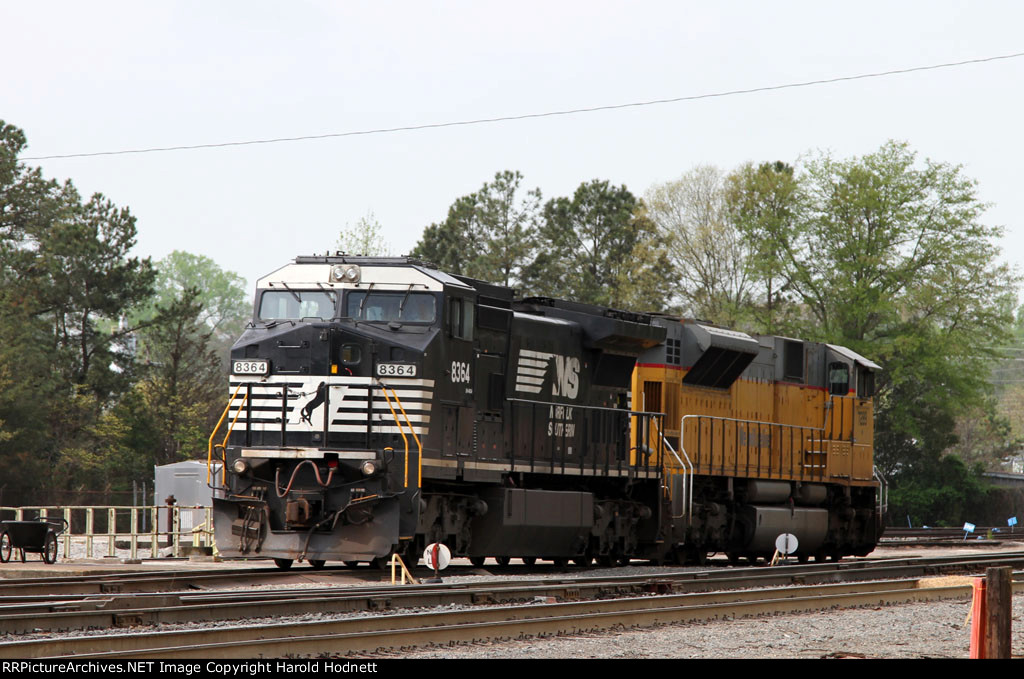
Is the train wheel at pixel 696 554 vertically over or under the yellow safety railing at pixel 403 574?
under

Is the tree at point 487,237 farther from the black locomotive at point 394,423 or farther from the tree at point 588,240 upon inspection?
the black locomotive at point 394,423

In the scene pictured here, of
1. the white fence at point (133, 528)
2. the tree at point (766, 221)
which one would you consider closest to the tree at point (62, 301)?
the white fence at point (133, 528)

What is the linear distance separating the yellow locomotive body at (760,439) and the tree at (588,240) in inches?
1183

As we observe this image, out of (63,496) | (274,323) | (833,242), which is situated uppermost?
(833,242)

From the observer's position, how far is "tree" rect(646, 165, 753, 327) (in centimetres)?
5200

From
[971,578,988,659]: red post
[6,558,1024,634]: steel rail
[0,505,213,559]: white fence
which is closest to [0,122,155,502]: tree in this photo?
[0,505,213,559]: white fence

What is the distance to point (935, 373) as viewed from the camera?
46.3 m

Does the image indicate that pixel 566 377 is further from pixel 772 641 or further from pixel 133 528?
pixel 772 641

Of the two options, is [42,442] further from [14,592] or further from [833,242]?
[14,592]

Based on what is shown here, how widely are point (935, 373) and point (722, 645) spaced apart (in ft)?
128

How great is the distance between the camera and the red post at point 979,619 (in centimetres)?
852

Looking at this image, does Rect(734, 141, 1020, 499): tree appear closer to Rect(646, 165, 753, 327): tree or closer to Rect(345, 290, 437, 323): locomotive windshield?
Rect(646, 165, 753, 327): tree
